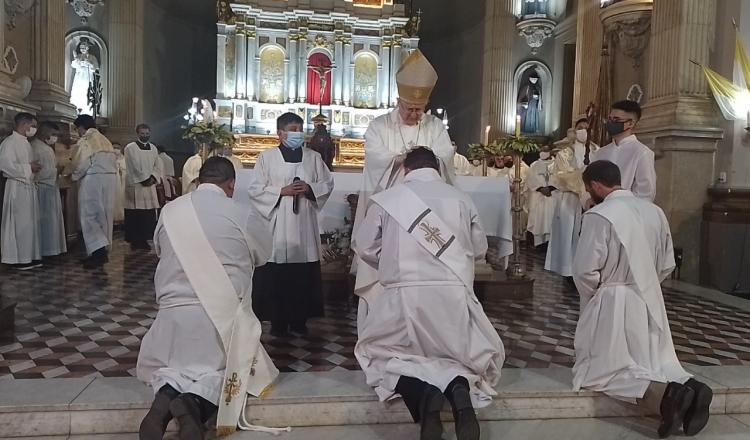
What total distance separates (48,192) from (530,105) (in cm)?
1144

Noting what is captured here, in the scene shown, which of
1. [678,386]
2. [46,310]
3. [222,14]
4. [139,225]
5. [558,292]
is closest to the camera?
[678,386]

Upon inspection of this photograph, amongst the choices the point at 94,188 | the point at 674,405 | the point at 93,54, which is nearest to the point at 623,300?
the point at 674,405

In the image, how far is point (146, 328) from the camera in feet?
15.5

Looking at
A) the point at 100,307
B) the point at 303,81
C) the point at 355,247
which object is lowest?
the point at 100,307

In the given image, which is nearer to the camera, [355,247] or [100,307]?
[355,247]

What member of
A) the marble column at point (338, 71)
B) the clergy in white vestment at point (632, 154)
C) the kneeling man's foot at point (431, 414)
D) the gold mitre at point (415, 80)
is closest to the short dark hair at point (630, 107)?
the clergy in white vestment at point (632, 154)

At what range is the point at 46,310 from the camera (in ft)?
17.0

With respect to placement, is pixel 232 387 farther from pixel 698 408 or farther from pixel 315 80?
pixel 315 80

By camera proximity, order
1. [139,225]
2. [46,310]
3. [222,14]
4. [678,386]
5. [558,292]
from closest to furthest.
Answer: [678,386]
[46,310]
[558,292]
[139,225]
[222,14]

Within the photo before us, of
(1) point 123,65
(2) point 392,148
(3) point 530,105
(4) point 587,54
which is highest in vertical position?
(1) point 123,65

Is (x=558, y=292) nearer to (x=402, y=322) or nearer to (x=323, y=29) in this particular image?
(x=402, y=322)

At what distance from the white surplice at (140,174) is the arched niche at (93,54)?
19.9ft

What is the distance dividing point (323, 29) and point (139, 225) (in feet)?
25.7

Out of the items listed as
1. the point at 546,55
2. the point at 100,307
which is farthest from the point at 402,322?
the point at 546,55
